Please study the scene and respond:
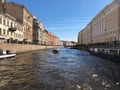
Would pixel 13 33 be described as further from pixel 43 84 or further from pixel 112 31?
pixel 43 84

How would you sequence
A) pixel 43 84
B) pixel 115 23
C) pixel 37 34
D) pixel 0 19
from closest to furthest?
pixel 43 84, pixel 0 19, pixel 115 23, pixel 37 34

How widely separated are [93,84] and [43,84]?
3.64 metres

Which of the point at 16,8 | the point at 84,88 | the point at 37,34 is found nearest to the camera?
the point at 84,88

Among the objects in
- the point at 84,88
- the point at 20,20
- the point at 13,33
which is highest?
the point at 20,20

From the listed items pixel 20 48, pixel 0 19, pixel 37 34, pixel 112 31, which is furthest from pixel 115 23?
pixel 37 34

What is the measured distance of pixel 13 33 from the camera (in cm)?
6197

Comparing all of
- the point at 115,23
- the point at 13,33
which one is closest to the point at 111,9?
the point at 115,23

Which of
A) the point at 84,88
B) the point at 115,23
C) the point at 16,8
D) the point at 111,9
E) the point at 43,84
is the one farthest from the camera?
the point at 16,8

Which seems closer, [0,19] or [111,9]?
[0,19]

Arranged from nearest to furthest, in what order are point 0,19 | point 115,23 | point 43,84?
point 43,84 < point 0,19 < point 115,23

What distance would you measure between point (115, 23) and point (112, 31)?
11.6 feet

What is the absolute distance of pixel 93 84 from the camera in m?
15.5

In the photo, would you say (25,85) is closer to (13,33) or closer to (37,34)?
(13,33)

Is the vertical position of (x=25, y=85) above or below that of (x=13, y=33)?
below
